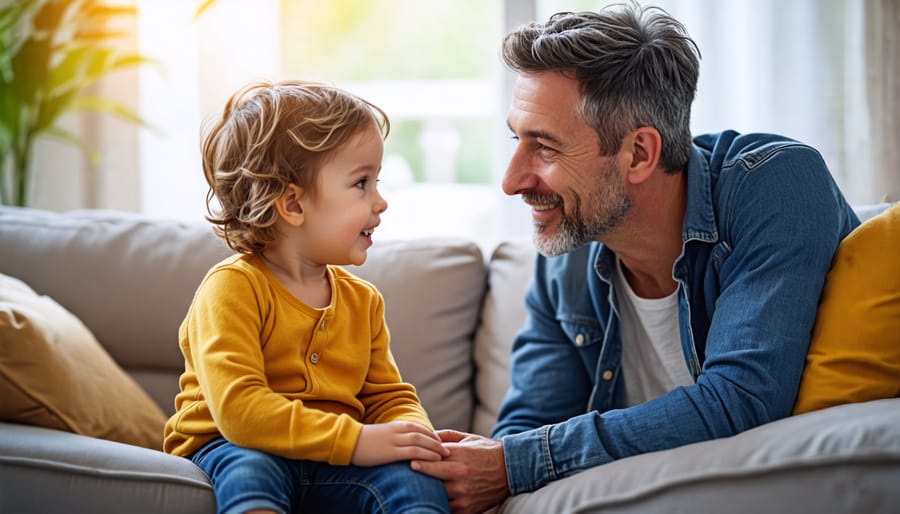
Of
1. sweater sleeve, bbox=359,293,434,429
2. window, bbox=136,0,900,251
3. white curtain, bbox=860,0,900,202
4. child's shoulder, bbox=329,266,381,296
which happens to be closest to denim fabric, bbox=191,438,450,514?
sweater sleeve, bbox=359,293,434,429

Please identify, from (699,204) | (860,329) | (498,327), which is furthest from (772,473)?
(498,327)

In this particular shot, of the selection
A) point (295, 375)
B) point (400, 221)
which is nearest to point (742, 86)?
point (400, 221)

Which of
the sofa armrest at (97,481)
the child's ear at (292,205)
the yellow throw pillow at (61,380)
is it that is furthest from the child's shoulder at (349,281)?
the yellow throw pillow at (61,380)

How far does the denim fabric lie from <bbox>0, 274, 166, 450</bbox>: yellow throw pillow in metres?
0.45

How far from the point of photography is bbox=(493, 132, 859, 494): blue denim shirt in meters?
1.34

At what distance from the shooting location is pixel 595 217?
159 cm

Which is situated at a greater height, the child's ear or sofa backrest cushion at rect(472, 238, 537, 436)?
the child's ear

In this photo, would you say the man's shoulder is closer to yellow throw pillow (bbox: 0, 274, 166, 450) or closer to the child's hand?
the child's hand

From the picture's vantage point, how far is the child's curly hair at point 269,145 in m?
1.39

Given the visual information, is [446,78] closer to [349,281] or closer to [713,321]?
[349,281]

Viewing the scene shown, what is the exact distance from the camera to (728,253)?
150 centimetres

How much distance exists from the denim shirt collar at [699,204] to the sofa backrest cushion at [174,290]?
624mm

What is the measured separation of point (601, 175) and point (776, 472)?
2.14ft

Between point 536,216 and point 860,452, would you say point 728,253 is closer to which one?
point 536,216
